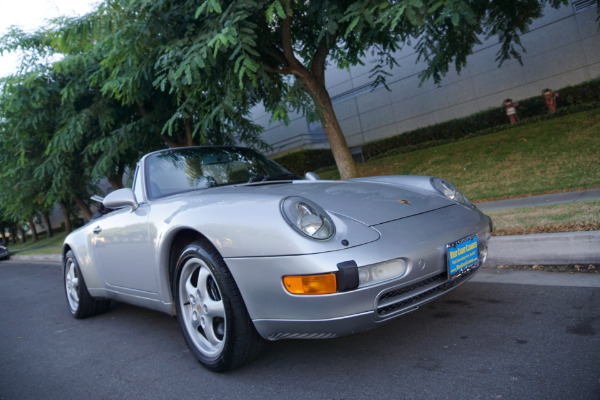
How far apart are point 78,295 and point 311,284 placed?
343 centimetres

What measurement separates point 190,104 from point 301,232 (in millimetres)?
7095

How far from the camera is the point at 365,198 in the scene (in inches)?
114

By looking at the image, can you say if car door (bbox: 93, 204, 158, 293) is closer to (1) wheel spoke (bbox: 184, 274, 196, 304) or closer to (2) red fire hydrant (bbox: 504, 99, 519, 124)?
(1) wheel spoke (bbox: 184, 274, 196, 304)

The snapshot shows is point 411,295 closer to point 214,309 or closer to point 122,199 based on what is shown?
point 214,309

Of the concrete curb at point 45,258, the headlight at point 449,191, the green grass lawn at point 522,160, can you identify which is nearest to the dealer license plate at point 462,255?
the headlight at point 449,191

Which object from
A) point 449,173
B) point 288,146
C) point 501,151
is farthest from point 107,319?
point 288,146

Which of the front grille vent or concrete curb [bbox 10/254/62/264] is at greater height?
the front grille vent

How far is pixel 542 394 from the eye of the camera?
192 cm

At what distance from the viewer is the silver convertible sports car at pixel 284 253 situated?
2205 millimetres

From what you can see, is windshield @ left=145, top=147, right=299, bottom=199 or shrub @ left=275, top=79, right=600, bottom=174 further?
shrub @ left=275, top=79, right=600, bottom=174

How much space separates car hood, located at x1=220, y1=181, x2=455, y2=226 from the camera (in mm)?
2617

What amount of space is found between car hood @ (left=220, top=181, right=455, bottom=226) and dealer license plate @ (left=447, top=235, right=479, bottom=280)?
30 cm

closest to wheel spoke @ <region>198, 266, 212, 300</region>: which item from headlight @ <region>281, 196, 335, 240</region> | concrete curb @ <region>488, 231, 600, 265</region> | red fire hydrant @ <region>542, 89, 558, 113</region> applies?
headlight @ <region>281, 196, 335, 240</region>

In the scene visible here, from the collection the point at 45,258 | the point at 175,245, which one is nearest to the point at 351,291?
the point at 175,245
